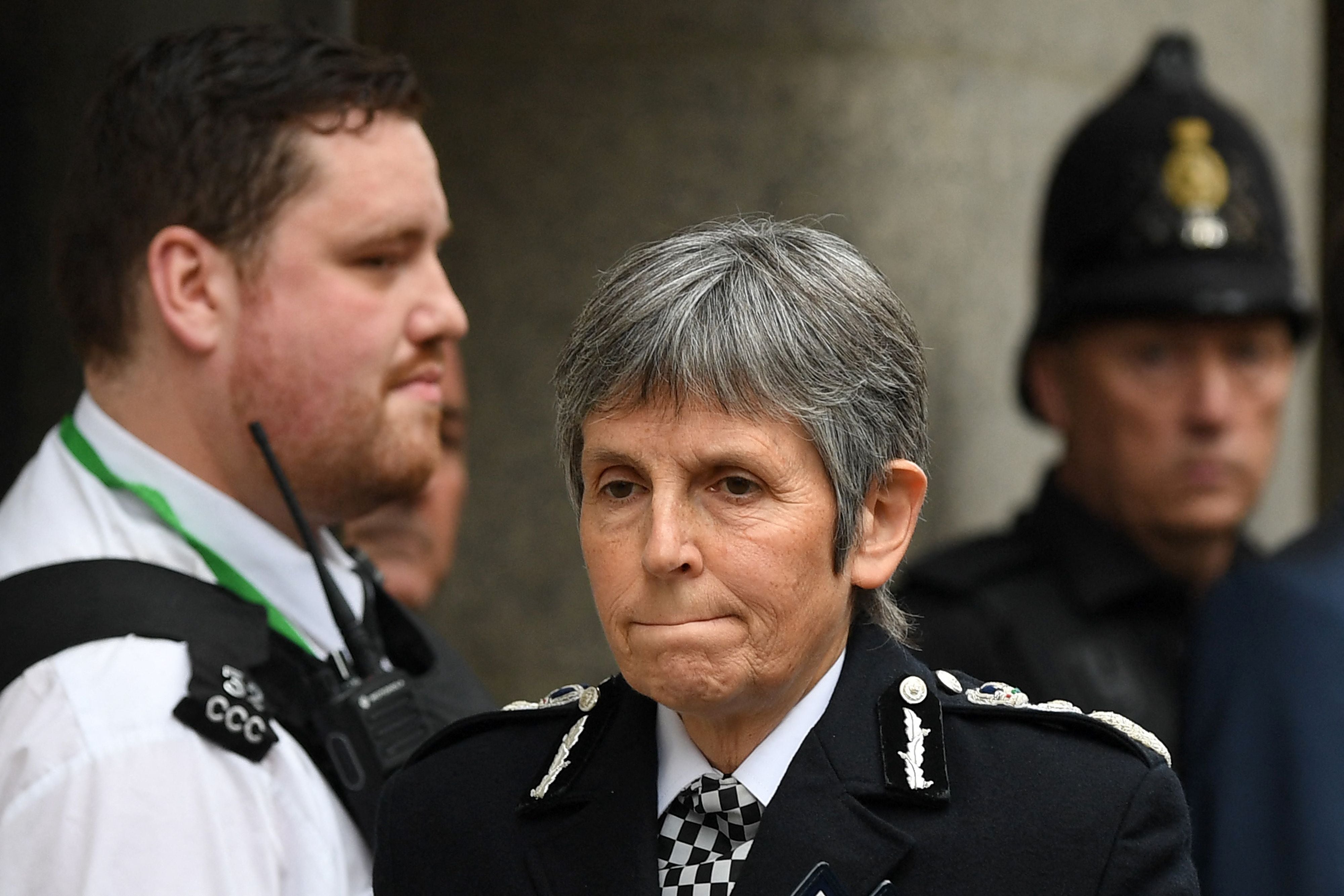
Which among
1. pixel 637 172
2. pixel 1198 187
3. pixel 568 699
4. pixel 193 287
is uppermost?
pixel 637 172

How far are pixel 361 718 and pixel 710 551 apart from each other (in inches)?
36.2

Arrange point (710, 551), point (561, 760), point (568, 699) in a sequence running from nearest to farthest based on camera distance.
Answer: point (710, 551) < point (561, 760) < point (568, 699)

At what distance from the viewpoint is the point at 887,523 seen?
78.7 inches

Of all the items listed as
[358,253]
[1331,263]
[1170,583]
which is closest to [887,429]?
[358,253]

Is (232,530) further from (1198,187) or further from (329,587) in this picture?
(1198,187)

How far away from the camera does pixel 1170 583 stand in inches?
170

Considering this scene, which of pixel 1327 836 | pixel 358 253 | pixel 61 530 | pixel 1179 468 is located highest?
pixel 358 253

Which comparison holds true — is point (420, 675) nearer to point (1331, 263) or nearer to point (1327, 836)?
point (1327, 836)

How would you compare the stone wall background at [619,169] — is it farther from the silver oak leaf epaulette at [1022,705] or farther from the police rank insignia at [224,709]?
the silver oak leaf epaulette at [1022,705]

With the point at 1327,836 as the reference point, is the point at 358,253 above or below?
above

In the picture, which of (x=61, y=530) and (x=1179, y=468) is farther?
(x=1179, y=468)

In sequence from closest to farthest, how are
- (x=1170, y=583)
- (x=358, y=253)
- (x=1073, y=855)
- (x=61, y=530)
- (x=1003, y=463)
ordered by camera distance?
(x=1073, y=855)
(x=61, y=530)
(x=358, y=253)
(x=1170, y=583)
(x=1003, y=463)

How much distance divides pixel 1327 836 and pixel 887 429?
1407mm

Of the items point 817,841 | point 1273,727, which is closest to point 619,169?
point 1273,727
